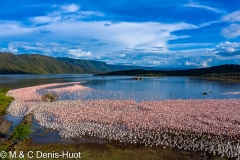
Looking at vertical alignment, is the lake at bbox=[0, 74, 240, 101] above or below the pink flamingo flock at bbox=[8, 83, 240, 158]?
above

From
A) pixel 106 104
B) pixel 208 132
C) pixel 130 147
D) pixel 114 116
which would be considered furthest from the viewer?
pixel 106 104

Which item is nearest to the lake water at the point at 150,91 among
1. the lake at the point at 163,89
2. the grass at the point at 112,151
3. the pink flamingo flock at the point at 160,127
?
the lake at the point at 163,89

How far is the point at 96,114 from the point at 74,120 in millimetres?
3448

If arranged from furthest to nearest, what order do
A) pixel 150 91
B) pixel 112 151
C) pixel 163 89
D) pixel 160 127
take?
1. pixel 163 89
2. pixel 150 91
3. pixel 160 127
4. pixel 112 151

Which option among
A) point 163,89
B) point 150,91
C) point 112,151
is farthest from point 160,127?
point 163,89

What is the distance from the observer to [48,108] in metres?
32.2

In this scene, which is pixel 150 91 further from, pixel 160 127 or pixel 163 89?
pixel 160 127

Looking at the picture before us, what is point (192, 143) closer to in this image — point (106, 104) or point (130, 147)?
point (130, 147)

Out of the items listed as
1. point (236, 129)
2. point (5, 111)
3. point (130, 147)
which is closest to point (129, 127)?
point (130, 147)

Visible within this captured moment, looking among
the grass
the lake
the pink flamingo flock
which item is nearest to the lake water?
the lake

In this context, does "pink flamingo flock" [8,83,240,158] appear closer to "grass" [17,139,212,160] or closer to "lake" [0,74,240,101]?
"grass" [17,139,212,160]

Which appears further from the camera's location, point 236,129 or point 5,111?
point 5,111

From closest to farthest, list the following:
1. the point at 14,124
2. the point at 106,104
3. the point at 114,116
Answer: the point at 14,124 < the point at 114,116 < the point at 106,104

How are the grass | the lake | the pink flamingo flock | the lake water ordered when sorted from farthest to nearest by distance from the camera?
1. the lake
2. the lake water
3. the pink flamingo flock
4. the grass
